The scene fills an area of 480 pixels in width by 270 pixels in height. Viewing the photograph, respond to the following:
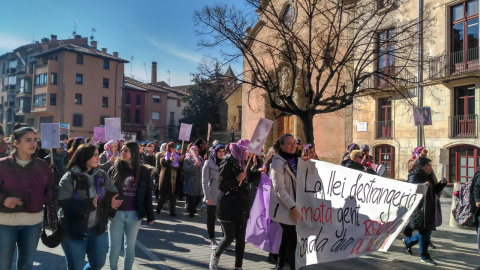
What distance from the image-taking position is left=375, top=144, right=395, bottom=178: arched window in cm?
2220

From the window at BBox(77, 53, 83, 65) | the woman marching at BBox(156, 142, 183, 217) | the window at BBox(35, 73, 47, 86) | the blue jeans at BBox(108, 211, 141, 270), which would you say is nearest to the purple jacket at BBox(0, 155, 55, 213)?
the blue jeans at BBox(108, 211, 141, 270)

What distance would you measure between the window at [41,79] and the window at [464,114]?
51.4 metres

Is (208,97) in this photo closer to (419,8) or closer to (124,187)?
(419,8)

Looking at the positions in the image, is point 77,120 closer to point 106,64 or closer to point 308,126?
point 106,64

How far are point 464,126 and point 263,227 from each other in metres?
16.5

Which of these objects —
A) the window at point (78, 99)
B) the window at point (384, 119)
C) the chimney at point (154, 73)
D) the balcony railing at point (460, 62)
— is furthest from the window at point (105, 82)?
the balcony railing at point (460, 62)

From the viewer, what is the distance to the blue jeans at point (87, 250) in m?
3.98

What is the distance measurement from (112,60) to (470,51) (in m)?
50.2

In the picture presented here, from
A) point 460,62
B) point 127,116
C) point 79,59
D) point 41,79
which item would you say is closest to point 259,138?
point 460,62

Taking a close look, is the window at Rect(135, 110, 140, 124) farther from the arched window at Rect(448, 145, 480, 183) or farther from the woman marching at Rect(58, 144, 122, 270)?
the woman marching at Rect(58, 144, 122, 270)

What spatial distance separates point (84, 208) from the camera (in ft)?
13.0

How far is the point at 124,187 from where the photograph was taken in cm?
477

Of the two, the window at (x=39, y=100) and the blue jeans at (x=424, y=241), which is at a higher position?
the window at (x=39, y=100)

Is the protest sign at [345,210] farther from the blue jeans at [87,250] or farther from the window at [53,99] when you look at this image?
the window at [53,99]
